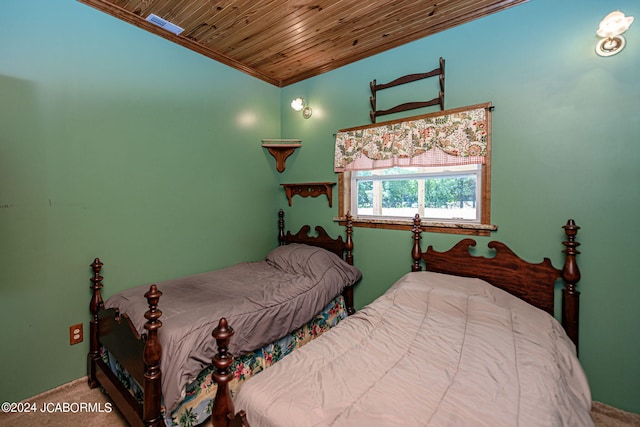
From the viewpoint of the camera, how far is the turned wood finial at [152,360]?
1.32m

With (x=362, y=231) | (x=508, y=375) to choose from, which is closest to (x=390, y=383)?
(x=508, y=375)

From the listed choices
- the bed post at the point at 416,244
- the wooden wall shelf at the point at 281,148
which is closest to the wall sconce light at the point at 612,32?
the bed post at the point at 416,244

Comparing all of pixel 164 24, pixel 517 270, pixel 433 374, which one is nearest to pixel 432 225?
pixel 517 270

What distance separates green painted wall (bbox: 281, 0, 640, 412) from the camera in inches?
65.9

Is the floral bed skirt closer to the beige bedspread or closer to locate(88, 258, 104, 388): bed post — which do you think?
locate(88, 258, 104, 388): bed post

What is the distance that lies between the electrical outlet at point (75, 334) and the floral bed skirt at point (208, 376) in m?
0.20

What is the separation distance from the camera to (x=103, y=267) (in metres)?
2.07

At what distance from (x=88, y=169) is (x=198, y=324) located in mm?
1428

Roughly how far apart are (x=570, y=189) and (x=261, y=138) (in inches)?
109

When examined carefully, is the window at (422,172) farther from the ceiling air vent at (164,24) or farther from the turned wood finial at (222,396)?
the turned wood finial at (222,396)

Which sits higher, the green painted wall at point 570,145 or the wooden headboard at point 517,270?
the green painted wall at point 570,145

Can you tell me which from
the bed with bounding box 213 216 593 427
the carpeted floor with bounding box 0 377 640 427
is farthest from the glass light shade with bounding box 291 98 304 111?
the carpeted floor with bounding box 0 377 640 427

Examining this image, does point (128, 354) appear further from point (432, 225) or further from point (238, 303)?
point (432, 225)

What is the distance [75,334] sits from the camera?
1.97 metres
